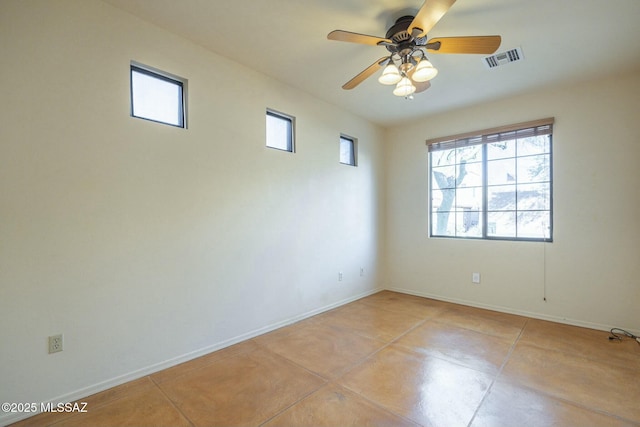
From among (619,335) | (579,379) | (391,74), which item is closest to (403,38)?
(391,74)

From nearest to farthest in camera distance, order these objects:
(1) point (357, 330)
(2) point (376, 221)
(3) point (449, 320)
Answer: (1) point (357, 330) → (3) point (449, 320) → (2) point (376, 221)

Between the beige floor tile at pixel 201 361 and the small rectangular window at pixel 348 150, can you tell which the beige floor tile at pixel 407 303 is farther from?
the small rectangular window at pixel 348 150

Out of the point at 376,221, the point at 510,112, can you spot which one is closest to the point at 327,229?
the point at 376,221

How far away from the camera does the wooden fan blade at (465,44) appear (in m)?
1.91

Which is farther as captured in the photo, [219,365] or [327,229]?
[327,229]

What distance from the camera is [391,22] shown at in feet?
7.62

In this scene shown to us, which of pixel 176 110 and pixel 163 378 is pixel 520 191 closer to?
pixel 176 110

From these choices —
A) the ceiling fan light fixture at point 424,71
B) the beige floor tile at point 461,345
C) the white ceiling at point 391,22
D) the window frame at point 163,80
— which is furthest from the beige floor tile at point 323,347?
the white ceiling at point 391,22

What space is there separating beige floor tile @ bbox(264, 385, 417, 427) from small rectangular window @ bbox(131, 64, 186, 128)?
2.45 metres

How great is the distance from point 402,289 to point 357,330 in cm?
191

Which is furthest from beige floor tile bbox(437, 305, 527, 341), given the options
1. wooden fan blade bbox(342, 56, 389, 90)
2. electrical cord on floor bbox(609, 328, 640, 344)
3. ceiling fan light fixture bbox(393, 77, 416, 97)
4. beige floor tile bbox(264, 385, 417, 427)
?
wooden fan blade bbox(342, 56, 389, 90)

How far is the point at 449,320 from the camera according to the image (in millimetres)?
3553

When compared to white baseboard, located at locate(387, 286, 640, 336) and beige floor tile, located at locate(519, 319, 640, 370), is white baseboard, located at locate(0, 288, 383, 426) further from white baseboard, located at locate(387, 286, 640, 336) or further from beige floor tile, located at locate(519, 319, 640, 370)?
beige floor tile, located at locate(519, 319, 640, 370)

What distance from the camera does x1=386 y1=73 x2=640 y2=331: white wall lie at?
315 centimetres
